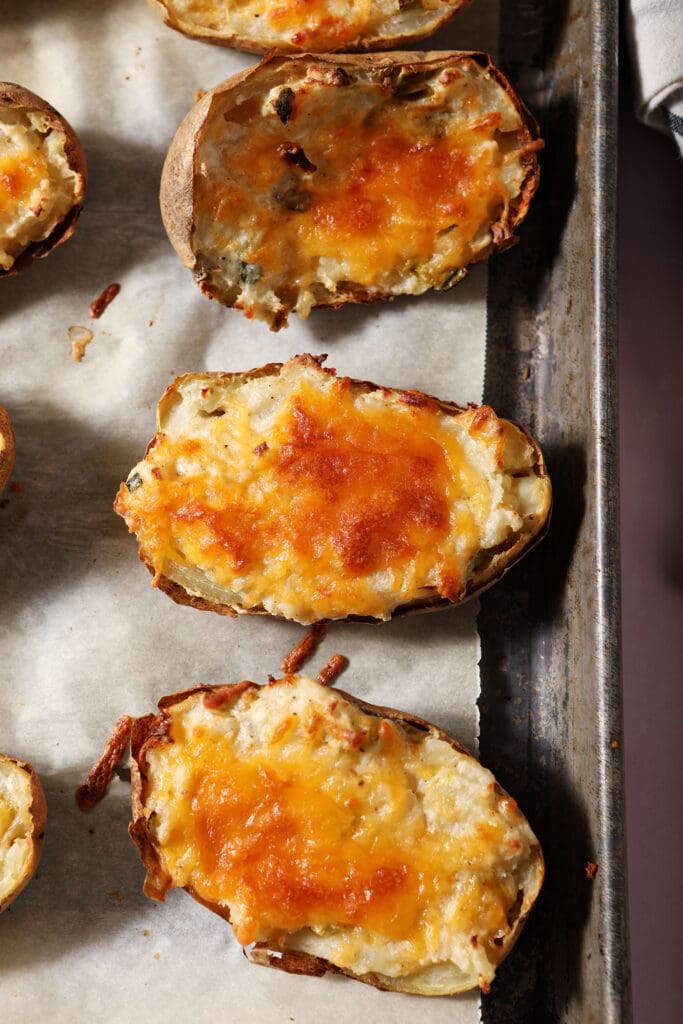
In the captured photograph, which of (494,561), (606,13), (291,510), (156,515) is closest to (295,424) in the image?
(291,510)

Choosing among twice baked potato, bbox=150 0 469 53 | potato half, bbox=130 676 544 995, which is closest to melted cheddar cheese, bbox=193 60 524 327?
twice baked potato, bbox=150 0 469 53

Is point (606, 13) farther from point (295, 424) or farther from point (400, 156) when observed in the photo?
point (295, 424)

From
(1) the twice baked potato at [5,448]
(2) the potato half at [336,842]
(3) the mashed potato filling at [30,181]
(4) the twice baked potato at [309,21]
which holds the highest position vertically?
(4) the twice baked potato at [309,21]

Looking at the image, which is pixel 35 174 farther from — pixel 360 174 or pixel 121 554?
pixel 121 554

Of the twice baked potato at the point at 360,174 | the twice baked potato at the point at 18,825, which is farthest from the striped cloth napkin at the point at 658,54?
the twice baked potato at the point at 18,825

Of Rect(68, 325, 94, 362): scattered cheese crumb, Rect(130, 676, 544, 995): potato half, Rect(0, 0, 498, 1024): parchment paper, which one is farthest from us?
Rect(68, 325, 94, 362): scattered cheese crumb

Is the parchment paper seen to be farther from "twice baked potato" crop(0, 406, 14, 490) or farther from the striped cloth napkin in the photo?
the striped cloth napkin

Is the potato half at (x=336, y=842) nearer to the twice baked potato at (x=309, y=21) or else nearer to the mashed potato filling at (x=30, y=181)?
the mashed potato filling at (x=30, y=181)
